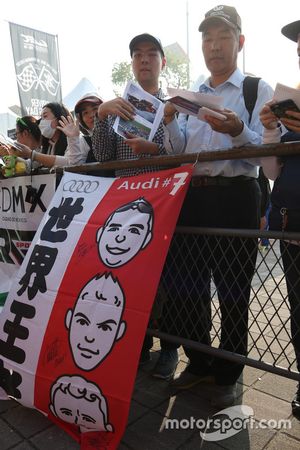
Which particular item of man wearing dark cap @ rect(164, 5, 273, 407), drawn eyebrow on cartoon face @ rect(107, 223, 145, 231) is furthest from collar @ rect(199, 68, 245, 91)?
drawn eyebrow on cartoon face @ rect(107, 223, 145, 231)

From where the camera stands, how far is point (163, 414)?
2.13 meters

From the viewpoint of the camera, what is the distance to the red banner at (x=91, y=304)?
5.45 ft

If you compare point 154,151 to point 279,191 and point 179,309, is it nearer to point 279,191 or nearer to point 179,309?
point 279,191

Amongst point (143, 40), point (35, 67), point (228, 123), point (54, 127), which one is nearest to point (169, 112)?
point (228, 123)

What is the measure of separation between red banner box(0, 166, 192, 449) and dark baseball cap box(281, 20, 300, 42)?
93 cm

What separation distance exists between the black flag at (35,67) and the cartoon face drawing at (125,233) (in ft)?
31.8

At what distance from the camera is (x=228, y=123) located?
1729mm

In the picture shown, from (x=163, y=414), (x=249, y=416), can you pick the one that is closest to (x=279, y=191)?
(x=249, y=416)

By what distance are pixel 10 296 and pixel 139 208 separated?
3.26ft

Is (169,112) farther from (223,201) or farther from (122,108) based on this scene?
(223,201)

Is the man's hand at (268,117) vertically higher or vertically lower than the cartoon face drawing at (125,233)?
higher

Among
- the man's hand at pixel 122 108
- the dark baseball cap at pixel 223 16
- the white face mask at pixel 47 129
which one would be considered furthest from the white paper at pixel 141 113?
the white face mask at pixel 47 129

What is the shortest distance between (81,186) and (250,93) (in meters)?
1.13

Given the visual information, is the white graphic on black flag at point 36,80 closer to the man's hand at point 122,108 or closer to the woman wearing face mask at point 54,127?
the woman wearing face mask at point 54,127
